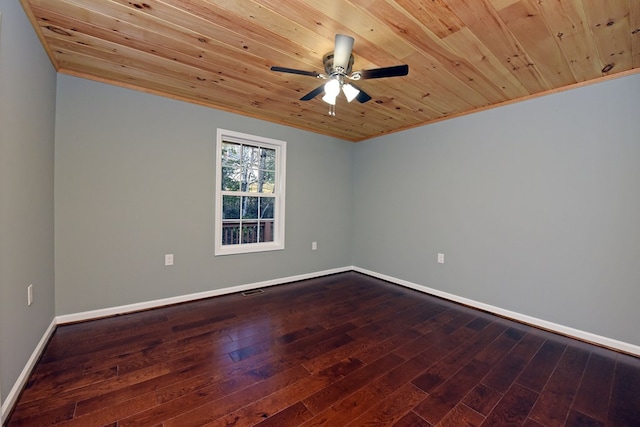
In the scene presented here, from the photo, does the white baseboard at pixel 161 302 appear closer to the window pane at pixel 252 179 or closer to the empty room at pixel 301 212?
the empty room at pixel 301 212

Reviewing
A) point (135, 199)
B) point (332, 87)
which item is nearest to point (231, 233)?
point (135, 199)

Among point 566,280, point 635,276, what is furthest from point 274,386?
point 635,276

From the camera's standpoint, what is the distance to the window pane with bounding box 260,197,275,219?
3826mm

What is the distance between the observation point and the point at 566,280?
2.52 meters

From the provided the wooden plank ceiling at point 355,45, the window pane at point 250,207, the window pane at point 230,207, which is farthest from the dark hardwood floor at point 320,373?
the wooden plank ceiling at point 355,45

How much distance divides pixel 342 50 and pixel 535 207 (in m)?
2.47

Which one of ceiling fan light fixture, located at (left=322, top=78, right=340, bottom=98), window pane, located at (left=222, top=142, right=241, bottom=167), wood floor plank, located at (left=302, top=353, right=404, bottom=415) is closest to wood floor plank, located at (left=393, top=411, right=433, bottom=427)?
wood floor plank, located at (left=302, top=353, right=404, bottom=415)

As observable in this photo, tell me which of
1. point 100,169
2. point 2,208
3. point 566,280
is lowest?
point 566,280

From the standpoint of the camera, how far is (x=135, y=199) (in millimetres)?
2762

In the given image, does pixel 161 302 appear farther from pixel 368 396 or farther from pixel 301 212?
pixel 368 396

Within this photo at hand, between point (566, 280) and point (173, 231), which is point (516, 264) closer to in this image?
point (566, 280)

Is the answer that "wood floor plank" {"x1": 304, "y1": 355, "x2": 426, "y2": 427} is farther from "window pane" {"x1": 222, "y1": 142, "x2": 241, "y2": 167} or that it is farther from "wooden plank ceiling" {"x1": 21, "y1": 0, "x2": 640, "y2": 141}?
"window pane" {"x1": 222, "y1": 142, "x2": 241, "y2": 167}

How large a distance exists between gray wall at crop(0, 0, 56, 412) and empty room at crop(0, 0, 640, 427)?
0.02 metres

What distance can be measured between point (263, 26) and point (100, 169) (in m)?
2.10
